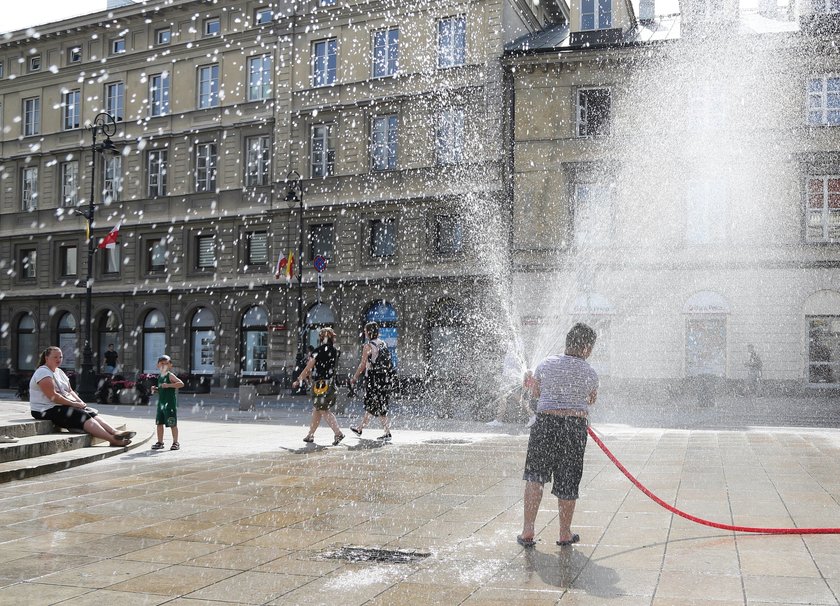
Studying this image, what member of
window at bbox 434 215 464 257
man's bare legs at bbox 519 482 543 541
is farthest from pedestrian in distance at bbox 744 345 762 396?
man's bare legs at bbox 519 482 543 541

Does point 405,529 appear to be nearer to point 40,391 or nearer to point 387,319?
point 40,391

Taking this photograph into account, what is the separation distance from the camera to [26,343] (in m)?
42.7

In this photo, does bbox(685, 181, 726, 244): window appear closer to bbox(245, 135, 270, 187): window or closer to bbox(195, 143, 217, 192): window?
bbox(245, 135, 270, 187): window

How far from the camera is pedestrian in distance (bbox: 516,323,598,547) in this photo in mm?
6180

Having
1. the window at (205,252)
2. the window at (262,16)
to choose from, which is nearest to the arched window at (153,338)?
the window at (205,252)

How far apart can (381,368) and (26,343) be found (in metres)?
34.8

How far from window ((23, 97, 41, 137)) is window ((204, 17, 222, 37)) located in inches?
428

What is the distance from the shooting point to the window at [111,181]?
40406mm

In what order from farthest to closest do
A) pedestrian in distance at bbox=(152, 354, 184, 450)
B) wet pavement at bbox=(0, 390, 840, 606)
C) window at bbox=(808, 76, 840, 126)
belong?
window at bbox=(808, 76, 840, 126) < pedestrian in distance at bbox=(152, 354, 184, 450) < wet pavement at bbox=(0, 390, 840, 606)

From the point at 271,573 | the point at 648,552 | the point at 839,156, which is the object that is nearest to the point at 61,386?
the point at 271,573

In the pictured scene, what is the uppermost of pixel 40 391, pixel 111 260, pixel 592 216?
pixel 592 216

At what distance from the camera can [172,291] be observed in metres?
38.0

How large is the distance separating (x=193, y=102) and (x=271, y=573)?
118 feet

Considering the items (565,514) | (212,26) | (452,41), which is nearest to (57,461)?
(565,514)
